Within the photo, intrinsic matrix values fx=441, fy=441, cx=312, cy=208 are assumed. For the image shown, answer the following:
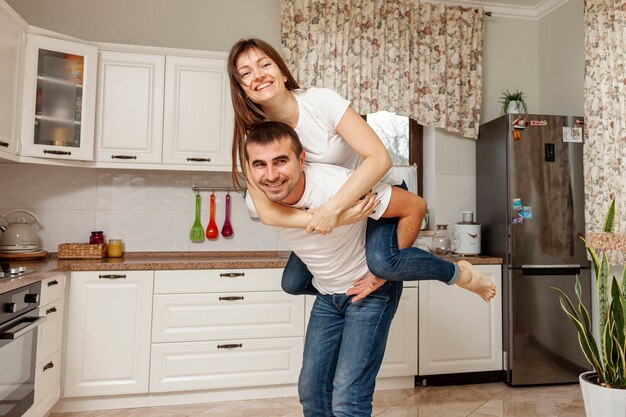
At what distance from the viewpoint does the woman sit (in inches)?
51.9

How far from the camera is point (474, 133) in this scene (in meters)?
3.54

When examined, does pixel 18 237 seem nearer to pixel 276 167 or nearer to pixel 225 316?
pixel 225 316

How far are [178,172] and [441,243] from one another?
201cm

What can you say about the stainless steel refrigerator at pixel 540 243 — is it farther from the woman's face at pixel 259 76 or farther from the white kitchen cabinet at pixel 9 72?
the white kitchen cabinet at pixel 9 72

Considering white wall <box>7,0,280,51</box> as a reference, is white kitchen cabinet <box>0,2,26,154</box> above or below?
below

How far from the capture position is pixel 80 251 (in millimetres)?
2840

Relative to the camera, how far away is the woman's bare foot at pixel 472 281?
1592mm

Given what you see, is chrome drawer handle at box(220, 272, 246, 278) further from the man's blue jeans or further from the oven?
the man's blue jeans

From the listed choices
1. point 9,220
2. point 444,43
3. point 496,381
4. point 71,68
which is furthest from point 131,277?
point 444,43

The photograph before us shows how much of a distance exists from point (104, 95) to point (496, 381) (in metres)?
3.30

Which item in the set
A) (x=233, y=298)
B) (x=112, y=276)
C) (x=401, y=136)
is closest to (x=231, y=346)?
(x=233, y=298)

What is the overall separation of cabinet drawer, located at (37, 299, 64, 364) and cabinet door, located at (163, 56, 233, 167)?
3.61 ft

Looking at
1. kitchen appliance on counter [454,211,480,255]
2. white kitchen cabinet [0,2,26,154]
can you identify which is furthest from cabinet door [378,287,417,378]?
white kitchen cabinet [0,2,26,154]

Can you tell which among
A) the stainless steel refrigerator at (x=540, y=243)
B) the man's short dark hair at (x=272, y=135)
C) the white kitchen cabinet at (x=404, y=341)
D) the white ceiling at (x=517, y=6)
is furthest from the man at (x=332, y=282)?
the white ceiling at (x=517, y=6)
